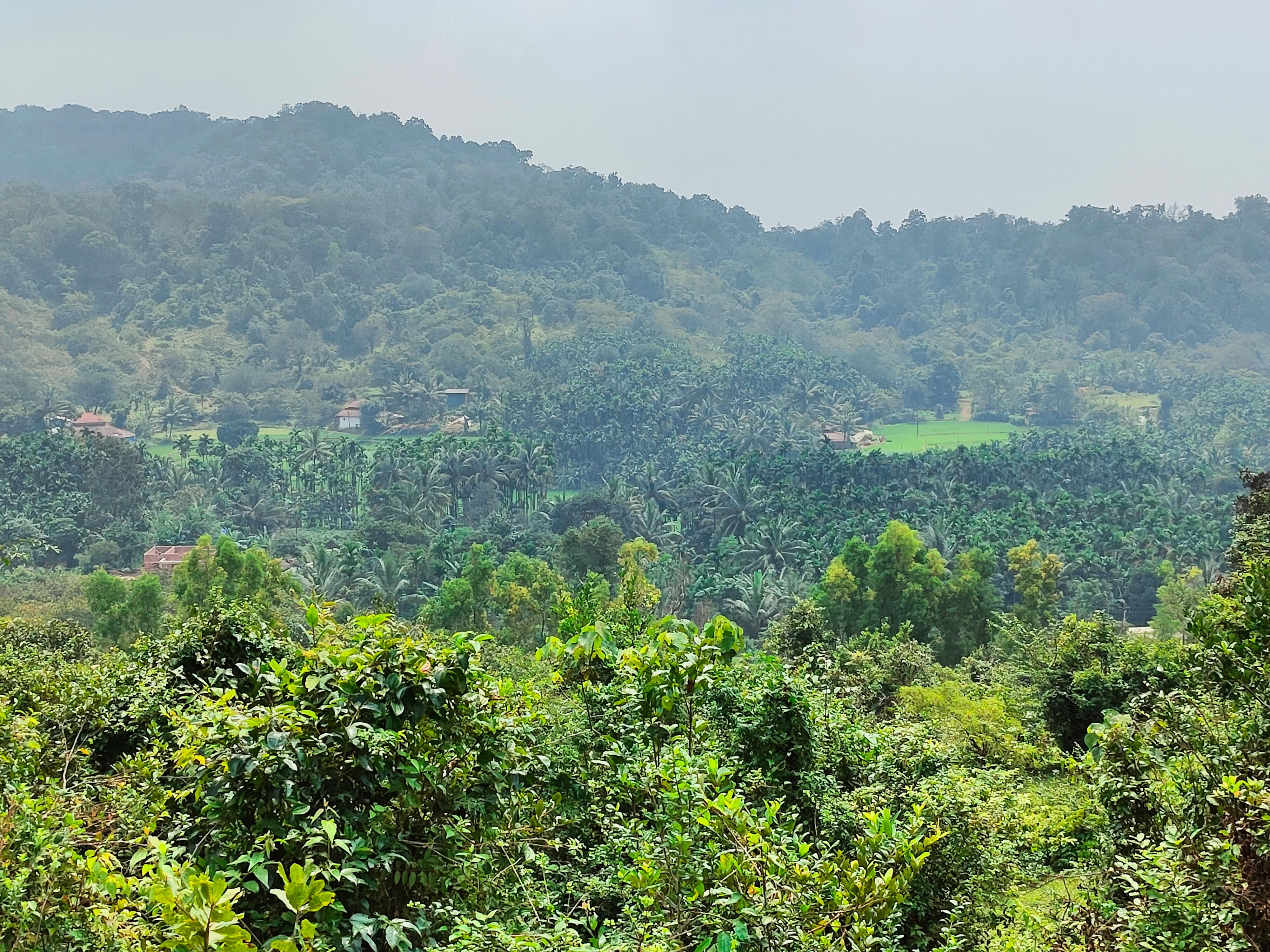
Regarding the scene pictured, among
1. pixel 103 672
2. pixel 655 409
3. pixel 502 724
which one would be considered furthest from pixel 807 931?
pixel 655 409

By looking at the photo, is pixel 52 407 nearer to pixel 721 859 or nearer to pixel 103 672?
pixel 103 672

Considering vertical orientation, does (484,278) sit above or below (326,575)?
above

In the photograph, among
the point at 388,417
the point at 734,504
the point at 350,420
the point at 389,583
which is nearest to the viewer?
the point at 389,583

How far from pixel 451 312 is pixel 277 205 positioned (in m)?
26.8

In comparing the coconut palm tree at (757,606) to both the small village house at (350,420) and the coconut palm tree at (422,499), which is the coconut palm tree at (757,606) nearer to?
the coconut palm tree at (422,499)

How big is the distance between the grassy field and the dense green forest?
2.75 ft

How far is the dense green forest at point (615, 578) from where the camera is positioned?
390cm

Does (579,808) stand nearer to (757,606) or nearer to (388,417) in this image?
(757,606)

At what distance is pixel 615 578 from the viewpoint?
4047 centimetres

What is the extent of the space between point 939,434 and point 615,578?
202 feet

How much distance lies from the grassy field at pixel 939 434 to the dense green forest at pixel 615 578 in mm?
838

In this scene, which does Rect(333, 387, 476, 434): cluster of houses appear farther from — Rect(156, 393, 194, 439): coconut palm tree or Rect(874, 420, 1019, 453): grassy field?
Rect(874, 420, 1019, 453): grassy field

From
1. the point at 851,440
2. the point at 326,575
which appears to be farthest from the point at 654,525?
the point at 851,440

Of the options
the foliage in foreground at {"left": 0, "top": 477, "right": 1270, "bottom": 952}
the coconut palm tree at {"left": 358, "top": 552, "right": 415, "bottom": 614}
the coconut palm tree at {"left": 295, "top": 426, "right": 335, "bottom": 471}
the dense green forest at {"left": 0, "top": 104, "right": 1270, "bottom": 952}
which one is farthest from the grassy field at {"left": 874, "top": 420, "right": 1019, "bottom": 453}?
the foliage in foreground at {"left": 0, "top": 477, "right": 1270, "bottom": 952}
